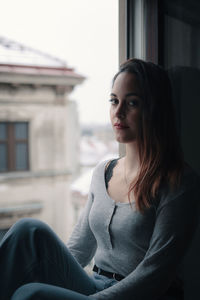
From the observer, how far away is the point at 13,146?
32.6 ft

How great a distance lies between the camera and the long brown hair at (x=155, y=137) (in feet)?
2.56

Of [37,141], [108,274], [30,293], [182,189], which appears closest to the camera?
[30,293]

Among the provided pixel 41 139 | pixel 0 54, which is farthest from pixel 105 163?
pixel 41 139

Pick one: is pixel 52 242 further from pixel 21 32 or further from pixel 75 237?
pixel 21 32

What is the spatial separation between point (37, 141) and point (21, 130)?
2.44 feet

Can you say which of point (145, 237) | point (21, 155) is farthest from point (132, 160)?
point (21, 155)

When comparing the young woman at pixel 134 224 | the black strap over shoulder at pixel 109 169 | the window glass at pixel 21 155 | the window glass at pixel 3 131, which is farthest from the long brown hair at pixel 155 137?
the window glass at pixel 21 155

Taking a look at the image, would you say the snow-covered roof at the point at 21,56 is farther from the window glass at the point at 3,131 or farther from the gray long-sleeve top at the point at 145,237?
the gray long-sleeve top at the point at 145,237

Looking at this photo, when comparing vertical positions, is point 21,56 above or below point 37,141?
above

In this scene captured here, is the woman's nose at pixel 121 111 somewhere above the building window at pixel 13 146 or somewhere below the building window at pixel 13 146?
above

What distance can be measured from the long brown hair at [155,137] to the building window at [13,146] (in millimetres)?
8799

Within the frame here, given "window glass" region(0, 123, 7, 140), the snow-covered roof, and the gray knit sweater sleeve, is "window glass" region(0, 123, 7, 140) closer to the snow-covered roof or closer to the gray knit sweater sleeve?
the snow-covered roof

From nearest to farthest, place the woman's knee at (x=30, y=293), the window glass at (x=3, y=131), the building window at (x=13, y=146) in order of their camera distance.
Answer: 1. the woman's knee at (x=30, y=293)
2. the window glass at (x=3, y=131)
3. the building window at (x=13, y=146)

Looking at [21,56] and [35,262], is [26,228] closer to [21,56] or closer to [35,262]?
[35,262]
